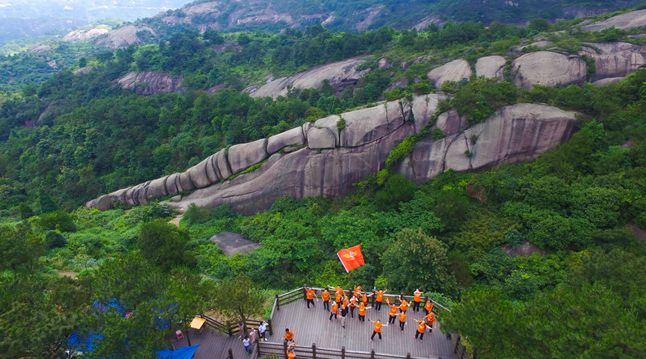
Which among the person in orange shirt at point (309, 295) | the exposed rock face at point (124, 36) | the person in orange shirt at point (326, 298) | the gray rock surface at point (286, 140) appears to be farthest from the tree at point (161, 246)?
the exposed rock face at point (124, 36)

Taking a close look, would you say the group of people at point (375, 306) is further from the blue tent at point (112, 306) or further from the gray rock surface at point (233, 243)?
the gray rock surface at point (233, 243)

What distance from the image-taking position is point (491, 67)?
3794cm

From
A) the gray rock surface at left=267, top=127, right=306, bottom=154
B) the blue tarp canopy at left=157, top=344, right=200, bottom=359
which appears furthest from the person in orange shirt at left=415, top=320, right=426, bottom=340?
the gray rock surface at left=267, top=127, right=306, bottom=154

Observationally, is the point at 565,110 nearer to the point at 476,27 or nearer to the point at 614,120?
the point at 614,120

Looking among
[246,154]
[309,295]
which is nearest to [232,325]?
[309,295]

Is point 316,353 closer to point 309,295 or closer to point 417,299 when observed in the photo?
point 309,295

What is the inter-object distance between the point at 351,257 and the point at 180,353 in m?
10.9

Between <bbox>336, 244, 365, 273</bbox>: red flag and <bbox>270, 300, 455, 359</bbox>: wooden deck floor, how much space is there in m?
4.78

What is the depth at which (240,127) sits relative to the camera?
3809cm

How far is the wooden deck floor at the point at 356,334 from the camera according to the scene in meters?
15.5

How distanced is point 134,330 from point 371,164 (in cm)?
2067

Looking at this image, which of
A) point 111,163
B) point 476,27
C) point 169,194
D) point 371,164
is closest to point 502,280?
point 371,164

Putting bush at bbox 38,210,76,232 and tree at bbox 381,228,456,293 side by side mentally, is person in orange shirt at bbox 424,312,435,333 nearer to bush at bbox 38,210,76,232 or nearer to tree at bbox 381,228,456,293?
tree at bbox 381,228,456,293

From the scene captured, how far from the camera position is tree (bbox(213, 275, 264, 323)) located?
1559 centimetres
